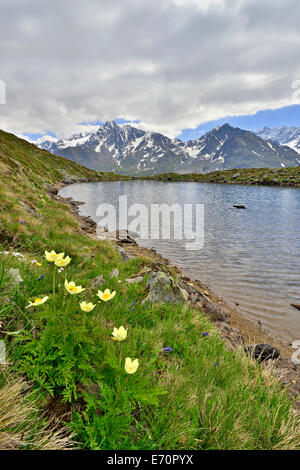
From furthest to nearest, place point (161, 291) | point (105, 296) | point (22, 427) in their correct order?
point (161, 291)
point (105, 296)
point (22, 427)

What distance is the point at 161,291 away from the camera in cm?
586

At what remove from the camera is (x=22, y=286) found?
3.24 metres

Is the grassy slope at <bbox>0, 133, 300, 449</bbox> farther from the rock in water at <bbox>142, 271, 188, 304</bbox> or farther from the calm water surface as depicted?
the calm water surface

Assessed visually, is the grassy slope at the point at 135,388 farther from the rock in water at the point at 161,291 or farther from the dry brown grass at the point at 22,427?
the rock in water at the point at 161,291

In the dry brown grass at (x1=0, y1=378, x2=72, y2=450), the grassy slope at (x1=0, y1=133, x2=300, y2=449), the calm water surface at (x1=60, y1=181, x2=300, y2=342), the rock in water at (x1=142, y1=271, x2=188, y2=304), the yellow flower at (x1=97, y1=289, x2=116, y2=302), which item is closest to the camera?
the dry brown grass at (x1=0, y1=378, x2=72, y2=450)

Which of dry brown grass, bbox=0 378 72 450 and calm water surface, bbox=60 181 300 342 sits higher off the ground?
dry brown grass, bbox=0 378 72 450

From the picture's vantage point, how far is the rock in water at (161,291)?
5.58 m

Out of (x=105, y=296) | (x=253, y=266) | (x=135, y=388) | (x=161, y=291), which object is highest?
(x=105, y=296)

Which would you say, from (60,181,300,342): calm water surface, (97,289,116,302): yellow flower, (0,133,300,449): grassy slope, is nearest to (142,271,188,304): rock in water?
(0,133,300,449): grassy slope

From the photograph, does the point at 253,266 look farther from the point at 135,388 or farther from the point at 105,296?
the point at 135,388

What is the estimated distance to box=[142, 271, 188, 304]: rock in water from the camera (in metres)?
5.58

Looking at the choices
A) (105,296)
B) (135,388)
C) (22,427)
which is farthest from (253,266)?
(22,427)
